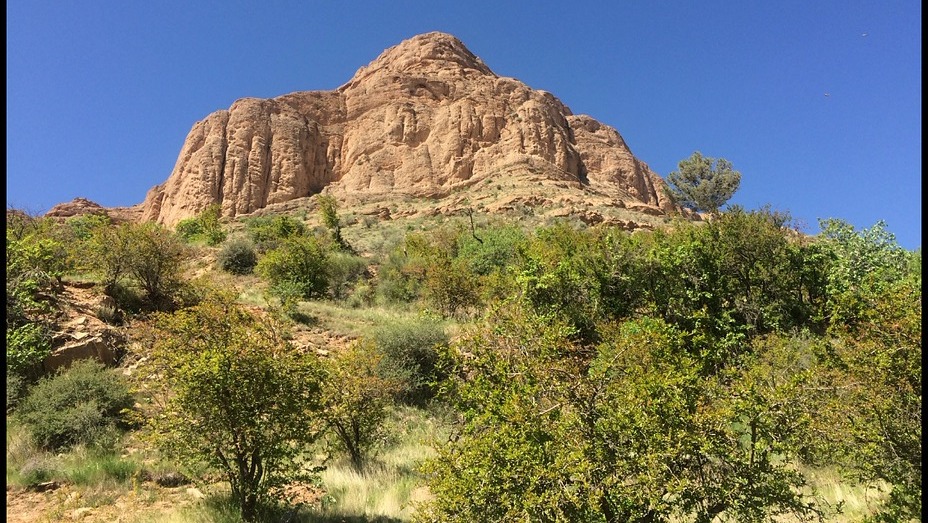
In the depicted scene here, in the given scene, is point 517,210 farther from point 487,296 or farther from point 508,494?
point 508,494

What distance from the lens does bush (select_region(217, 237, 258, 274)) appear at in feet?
87.4

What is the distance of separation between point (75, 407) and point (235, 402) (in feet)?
18.0

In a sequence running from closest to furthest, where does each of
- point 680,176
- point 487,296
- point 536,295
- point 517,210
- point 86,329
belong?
point 86,329, point 536,295, point 487,296, point 517,210, point 680,176

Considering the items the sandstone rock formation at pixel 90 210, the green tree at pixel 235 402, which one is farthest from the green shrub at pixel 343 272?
the sandstone rock formation at pixel 90 210

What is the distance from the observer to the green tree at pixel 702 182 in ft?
160

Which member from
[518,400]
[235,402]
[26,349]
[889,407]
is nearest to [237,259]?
[26,349]

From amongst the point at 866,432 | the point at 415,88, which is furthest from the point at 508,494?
the point at 415,88

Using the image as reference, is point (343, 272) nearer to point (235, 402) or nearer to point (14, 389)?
point (14, 389)

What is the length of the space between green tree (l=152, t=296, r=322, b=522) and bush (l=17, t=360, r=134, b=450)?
2.97 meters

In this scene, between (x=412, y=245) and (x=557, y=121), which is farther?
(x=557, y=121)

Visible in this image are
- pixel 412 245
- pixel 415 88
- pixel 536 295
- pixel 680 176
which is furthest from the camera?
pixel 415 88

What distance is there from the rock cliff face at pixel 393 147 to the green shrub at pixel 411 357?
47786 mm

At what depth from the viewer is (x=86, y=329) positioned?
11.9m

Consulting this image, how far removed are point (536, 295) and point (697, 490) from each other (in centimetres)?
1118
